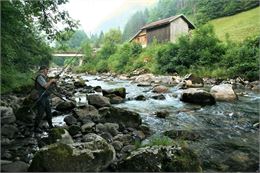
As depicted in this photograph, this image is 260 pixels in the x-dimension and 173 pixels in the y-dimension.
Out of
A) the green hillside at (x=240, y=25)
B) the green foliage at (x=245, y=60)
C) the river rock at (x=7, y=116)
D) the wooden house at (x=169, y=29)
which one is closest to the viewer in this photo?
the river rock at (x=7, y=116)

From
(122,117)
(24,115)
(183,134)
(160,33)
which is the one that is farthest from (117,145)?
(160,33)

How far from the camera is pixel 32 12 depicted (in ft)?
32.8

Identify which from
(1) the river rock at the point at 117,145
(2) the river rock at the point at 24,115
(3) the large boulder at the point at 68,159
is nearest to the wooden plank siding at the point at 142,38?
(2) the river rock at the point at 24,115

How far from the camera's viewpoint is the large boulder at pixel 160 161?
5.71 meters

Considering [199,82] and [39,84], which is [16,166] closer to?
[39,84]

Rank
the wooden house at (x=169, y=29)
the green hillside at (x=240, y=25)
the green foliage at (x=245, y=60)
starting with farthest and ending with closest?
the wooden house at (x=169, y=29), the green hillside at (x=240, y=25), the green foliage at (x=245, y=60)

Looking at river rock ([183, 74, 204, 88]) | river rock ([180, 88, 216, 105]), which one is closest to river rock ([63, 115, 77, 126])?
river rock ([180, 88, 216, 105])

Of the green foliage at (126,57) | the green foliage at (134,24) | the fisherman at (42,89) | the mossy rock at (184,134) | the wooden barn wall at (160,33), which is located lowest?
the mossy rock at (184,134)

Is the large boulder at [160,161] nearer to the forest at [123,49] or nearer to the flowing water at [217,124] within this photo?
the flowing water at [217,124]

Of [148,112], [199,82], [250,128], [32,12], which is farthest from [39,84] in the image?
[199,82]

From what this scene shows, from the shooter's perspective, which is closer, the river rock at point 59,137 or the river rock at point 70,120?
the river rock at point 59,137

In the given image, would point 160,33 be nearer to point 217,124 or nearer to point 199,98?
point 199,98

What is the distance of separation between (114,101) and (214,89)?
4.98 m

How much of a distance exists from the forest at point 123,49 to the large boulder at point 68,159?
150 inches
